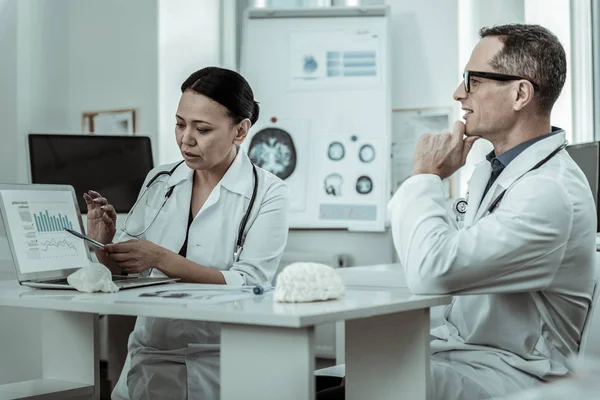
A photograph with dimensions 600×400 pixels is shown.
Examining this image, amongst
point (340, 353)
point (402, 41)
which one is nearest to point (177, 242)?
point (340, 353)

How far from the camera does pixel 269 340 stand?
137cm

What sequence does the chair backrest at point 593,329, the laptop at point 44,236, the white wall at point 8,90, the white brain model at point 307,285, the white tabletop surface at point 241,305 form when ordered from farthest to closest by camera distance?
the white wall at point 8,90 < the laptop at point 44,236 < the chair backrest at point 593,329 < the white brain model at point 307,285 < the white tabletop surface at point 241,305

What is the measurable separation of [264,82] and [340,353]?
5.48 ft

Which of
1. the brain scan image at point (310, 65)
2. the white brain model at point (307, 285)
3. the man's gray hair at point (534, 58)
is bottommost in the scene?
the white brain model at point (307, 285)

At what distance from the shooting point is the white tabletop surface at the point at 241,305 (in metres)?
1.34

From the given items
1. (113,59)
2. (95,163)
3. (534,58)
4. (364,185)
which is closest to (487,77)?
(534,58)

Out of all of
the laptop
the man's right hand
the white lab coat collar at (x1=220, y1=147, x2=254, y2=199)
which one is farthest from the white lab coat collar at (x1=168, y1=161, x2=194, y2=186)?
the laptop

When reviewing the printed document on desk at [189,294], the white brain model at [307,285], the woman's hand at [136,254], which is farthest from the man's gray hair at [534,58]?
the woman's hand at [136,254]

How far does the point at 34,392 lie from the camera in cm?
192

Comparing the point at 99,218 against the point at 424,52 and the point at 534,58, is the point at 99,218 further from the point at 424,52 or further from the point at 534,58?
the point at 424,52

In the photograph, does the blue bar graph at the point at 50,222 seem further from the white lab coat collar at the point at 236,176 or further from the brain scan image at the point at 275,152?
the brain scan image at the point at 275,152

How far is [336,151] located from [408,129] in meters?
0.40

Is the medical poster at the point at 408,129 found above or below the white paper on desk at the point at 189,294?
above

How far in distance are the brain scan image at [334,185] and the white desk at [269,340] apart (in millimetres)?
2277
